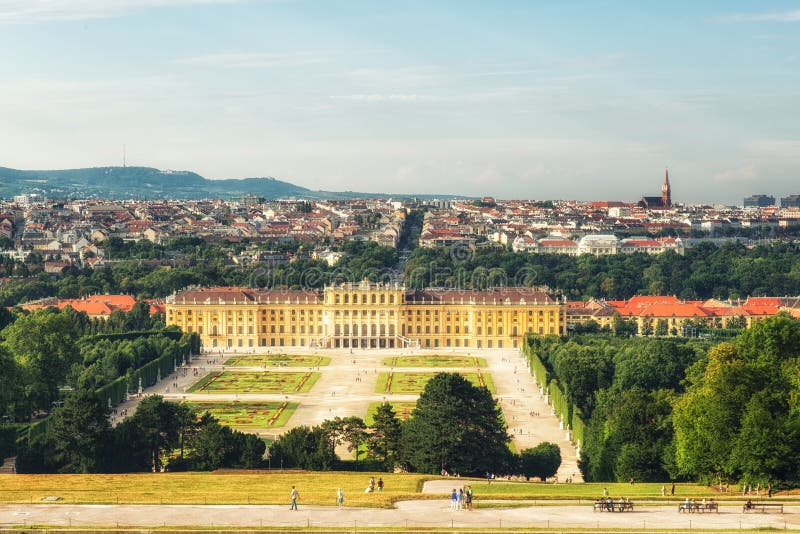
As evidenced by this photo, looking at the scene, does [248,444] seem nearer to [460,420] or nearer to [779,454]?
[460,420]

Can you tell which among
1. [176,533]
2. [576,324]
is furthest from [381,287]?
[176,533]

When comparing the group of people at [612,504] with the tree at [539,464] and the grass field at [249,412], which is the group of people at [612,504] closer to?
the tree at [539,464]

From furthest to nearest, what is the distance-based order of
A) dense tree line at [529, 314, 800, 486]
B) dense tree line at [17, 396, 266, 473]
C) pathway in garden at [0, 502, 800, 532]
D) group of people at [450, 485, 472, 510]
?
dense tree line at [17, 396, 266, 473] → dense tree line at [529, 314, 800, 486] → group of people at [450, 485, 472, 510] → pathway in garden at [0, 502, 800, 532]

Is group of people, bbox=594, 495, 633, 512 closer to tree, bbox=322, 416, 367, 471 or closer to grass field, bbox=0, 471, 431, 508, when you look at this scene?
grass field, bbox=0, 471, 431, 508

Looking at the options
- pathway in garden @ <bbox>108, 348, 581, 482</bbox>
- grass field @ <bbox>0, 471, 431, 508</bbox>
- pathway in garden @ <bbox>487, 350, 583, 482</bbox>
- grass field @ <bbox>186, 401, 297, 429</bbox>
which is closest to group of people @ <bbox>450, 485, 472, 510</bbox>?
grass field @ <bbox>0, 471, 431, 508</bbox>

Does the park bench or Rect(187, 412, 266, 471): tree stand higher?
the park bench

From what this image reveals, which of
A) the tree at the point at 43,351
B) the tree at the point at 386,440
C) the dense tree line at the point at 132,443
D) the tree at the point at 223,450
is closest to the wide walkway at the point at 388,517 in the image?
the tree at the point at 223,450

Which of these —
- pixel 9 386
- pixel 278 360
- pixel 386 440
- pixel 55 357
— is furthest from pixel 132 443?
pixel 278 360
